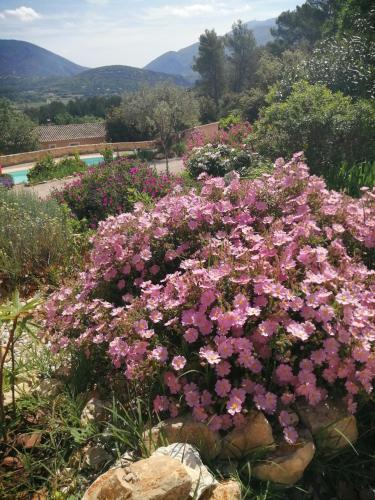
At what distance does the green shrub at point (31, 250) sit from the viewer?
4797 mm

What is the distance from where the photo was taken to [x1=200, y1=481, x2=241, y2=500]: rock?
196cm

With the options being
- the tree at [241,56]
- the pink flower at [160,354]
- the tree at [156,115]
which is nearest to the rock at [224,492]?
the pink flower at [160,354]

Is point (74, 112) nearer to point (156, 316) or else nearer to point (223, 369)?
point (156, 316)

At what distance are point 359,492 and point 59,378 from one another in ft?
6.77

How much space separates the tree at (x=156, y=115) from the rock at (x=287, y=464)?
18712mm

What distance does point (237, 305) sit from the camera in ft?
7.75

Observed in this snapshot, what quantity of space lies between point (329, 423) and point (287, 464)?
333 millimetres

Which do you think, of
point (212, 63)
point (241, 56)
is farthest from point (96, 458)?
point (241, 56)

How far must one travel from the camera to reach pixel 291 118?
798 centimetres

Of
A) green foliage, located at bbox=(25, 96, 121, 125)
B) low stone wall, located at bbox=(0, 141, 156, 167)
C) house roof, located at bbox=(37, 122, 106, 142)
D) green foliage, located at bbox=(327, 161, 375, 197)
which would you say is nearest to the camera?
green foliage, located at bbox=(327, 161, 375, 197)

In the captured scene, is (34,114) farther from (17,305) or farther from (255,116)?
(17,305)

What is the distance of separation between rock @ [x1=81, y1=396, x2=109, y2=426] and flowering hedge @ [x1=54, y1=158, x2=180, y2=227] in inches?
193

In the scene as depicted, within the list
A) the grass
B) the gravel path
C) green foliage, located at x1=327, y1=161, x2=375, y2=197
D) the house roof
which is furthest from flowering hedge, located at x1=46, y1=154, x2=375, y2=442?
the house roof

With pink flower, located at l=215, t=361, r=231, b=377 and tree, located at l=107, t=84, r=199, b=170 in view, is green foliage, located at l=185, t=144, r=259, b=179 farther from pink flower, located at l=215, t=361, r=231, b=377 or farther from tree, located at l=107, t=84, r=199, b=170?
tree, located at l=107, t=84, r=199, b=170
